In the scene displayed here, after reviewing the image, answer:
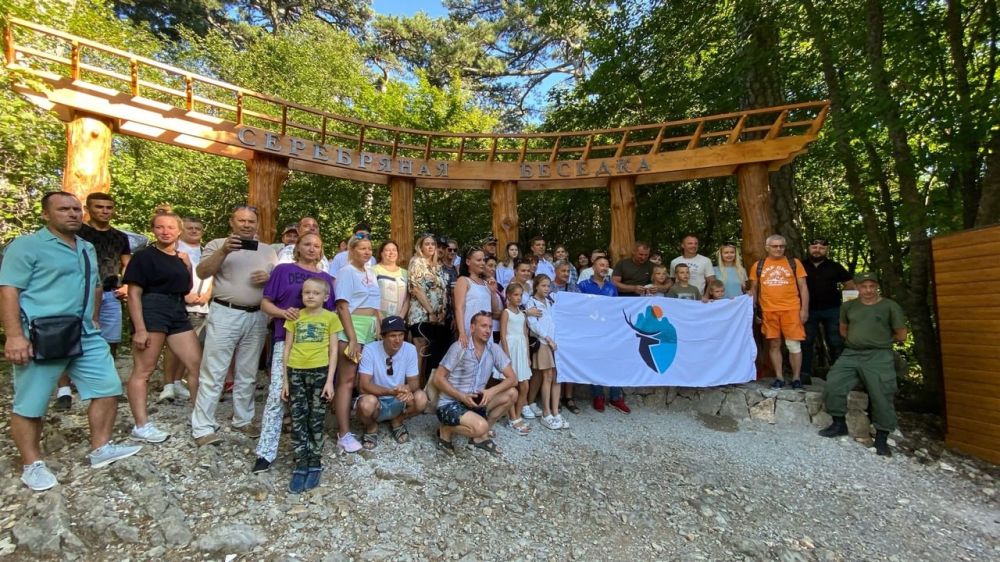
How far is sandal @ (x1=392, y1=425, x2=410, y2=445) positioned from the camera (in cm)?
352

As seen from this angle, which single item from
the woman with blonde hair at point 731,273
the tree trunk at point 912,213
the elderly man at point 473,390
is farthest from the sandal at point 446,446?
the tree trunk at point 912,213

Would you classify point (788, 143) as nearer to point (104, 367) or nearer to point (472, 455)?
point (472, 455)

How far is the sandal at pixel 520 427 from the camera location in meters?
3.97

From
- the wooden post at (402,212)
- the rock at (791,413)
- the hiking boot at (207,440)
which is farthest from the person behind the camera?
the wooden post at (402,212)

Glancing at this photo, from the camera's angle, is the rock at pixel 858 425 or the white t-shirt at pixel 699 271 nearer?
the rock at pixel 858 425

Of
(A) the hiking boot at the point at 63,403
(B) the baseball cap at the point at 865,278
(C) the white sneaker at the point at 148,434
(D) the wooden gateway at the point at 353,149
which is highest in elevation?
(D) the wooden gateway at the point at 353,149

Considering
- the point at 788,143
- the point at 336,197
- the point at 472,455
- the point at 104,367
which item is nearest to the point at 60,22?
the point at 336,197

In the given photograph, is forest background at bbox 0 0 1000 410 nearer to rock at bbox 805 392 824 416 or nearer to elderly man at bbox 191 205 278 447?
rock at bbox 805 392 824 416

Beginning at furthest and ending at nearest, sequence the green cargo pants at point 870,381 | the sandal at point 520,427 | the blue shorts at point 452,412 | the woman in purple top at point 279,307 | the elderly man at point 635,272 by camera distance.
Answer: the elderly man at point 635,272
the green cargo pants at point 870,381
the sandal at point 520,427
the blue shorts at point 452,412
the woman in purple top at point 279,307

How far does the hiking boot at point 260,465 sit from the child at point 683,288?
433 centimetres

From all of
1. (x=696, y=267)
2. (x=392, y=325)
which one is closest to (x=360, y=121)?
(x=392, y=325)

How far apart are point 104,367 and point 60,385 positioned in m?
1.64

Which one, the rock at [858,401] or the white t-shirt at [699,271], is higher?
the white t-shirt at [699,271]

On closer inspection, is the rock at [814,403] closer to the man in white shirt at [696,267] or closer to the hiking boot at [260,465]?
the man in white shirt at [696,267]
